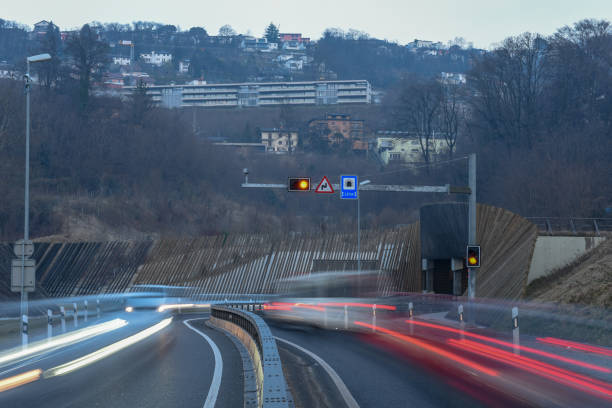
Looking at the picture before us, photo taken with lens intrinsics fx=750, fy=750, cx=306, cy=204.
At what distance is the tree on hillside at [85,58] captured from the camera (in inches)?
3890

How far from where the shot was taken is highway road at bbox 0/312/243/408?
1140 centimetres

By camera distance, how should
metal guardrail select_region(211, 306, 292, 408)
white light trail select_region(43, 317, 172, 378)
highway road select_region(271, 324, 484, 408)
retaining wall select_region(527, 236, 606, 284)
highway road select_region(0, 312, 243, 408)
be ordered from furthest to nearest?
1. retaining wall select_region(527, 236, 606, 284)
2. white light trail select_region(43, 317, 172, 378)
3. highway road select_region(271, 324, 484, 408)
4. highway road select_region(0, 312, 243, 408)
5. metal guardrail select_region(211, 306, 292, 408)

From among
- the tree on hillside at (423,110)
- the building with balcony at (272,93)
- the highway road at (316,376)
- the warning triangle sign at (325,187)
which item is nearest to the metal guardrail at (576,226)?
the warning triangle sign at (325,187)

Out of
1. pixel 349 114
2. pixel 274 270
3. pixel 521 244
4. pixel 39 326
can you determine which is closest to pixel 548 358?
pixel 521 244

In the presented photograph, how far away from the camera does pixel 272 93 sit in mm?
180375

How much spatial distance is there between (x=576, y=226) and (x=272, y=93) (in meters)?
144

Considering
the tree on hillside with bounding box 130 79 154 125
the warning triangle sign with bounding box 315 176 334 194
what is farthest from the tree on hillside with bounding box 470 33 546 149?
the warning triangle sign with bounding box 315 176 334 194

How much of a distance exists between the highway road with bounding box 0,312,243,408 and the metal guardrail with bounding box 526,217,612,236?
64.6 feet

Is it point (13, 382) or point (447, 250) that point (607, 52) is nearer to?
point (447, 250)

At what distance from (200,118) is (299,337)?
137154 mm

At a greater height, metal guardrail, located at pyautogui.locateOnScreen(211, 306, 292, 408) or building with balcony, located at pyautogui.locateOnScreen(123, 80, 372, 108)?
building with balcony, located at pyautogui.locateOnScreen(123, 80, 372, 108)

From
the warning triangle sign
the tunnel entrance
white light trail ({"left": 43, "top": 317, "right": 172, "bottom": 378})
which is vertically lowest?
the tunnel entrance

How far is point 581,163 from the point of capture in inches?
2281

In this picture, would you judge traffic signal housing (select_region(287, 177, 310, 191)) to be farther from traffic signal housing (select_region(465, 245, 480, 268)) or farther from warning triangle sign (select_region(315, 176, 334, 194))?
traffic signal housing (select_region(465, 245, 480, 268))
